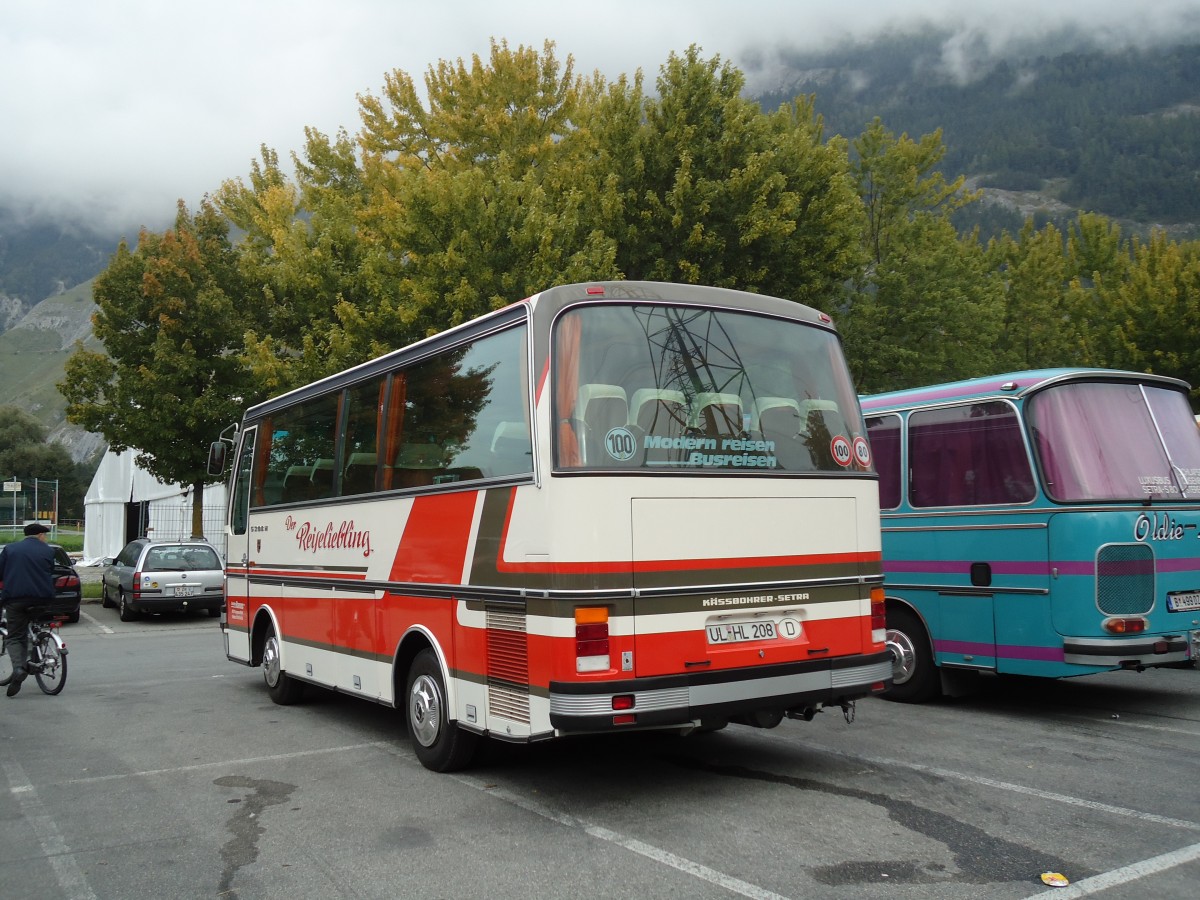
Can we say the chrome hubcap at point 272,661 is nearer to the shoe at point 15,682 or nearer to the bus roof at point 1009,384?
the shoe at point 15,682

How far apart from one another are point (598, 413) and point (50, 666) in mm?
8251

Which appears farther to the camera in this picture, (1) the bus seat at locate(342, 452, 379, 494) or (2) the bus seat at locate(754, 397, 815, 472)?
(1) the bus seat at locate(342, 452, 379, 494)

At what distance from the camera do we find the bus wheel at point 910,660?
9719mm

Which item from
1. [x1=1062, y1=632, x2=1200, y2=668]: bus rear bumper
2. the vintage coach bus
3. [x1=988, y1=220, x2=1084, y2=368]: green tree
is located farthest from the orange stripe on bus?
[x1=988, y1=220, x2=1084, y2=368]: green tree

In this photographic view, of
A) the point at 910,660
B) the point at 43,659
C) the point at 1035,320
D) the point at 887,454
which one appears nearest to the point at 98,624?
the point at 43,659

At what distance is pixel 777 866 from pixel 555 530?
2.08 meters

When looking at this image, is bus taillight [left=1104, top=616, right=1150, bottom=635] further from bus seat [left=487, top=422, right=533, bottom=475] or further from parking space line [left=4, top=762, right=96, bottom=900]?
parking space line [left=4, top=762, right=96, bottom=900]

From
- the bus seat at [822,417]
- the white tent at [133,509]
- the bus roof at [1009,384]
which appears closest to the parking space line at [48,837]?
the bus seat at [822,417]

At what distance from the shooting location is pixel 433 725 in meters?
7.45

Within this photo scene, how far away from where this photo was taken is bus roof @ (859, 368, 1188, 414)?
8945 millimetres

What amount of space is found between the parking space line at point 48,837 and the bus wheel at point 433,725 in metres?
2.31

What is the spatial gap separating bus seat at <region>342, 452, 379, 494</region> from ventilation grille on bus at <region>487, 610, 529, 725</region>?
2.27m

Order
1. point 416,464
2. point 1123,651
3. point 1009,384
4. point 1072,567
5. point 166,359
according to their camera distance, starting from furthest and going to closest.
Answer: point 166,359 → point 1009,384 → point 1072,567 → point 1123,651 → point 416,464

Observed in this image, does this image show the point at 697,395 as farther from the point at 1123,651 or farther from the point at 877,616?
the point at 1123,651
